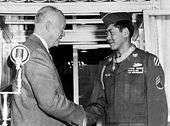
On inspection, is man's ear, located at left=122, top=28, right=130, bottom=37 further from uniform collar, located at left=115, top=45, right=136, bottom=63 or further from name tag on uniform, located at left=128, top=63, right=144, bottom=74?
name tag on uniform, located at left=128, top=63, right=144, bottom=74

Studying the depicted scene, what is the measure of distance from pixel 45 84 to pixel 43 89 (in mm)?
34

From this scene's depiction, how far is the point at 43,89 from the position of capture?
214 centimetres

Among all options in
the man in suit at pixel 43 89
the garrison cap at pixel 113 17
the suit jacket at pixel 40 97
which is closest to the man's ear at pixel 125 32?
the garrison cap at pixel 113 17

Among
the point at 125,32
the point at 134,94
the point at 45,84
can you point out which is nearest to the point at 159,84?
the point at 134,94

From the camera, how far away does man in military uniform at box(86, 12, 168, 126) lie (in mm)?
2787

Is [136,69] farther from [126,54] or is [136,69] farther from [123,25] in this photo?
[123,25]

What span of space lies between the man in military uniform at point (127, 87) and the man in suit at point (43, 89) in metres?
0.58

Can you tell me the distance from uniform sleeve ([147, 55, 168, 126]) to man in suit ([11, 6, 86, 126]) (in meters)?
0.67

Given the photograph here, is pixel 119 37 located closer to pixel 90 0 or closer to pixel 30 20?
pixel 90 0

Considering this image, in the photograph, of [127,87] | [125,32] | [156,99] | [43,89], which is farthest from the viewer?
[125,32]

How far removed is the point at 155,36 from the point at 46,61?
1619mm

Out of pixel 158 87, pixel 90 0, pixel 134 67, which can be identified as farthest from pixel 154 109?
pixel 90 0

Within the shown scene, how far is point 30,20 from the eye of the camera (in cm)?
396

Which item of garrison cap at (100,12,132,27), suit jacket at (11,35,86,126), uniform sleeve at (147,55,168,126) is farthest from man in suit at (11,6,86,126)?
garrison cap at (100,12,132,27)
